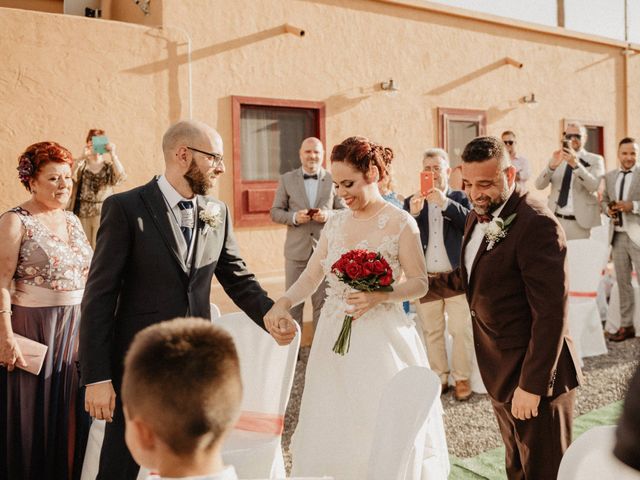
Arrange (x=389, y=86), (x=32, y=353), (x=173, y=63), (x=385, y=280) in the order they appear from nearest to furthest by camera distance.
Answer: (x=385, y=280)
(x=32, y=353)
(x=173, y=63)
(x=389, y=86)

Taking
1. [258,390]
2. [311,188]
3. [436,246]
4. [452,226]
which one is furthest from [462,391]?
[258,390]

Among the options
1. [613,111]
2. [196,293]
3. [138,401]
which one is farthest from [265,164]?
[613,111]

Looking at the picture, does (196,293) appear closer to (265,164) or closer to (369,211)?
(369,211)

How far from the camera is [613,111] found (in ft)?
48.4

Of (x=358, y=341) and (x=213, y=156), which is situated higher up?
(x=213, y=156)

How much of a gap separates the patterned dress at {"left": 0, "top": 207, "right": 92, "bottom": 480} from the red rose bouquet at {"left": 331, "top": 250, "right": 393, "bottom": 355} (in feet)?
5.53

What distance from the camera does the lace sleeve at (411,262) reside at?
3629mm

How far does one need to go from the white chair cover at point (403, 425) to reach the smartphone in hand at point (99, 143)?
5.84 meters

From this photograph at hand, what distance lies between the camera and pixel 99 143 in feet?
24.1

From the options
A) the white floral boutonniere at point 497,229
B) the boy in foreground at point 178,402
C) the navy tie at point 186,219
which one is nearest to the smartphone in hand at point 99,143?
the navy tie at point 186,219

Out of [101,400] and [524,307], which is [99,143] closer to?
[101,400]

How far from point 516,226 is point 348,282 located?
1016 mm

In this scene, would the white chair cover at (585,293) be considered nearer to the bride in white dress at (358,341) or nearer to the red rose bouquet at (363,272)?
the bride in white dress at (358,341)

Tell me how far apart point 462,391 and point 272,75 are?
5682mm
